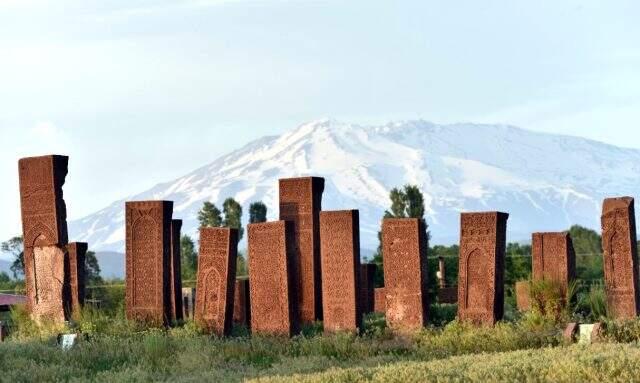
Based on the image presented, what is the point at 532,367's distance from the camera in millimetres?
14852

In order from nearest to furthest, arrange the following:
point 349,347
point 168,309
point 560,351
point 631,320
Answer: point 560,351 → point 349,347 → point 631,320 → point 168,309

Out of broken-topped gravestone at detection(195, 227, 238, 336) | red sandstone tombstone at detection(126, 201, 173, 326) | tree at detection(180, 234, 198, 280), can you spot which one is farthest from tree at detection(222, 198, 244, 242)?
broken-topped gravestone at detection(195, 227, 238, 336)

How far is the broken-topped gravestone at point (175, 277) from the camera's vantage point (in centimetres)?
2458

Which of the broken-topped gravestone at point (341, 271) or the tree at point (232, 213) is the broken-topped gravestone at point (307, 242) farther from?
the tree at point (232, 213)

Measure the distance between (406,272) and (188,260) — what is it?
3188 cm

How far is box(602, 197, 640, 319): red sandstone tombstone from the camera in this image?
24.6m

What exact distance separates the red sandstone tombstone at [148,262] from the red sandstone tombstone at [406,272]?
4049mm

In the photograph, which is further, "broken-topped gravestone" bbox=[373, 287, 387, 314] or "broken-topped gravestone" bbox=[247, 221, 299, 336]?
"broken-topped gravestone" bbox=[373, 287, 387, 314]

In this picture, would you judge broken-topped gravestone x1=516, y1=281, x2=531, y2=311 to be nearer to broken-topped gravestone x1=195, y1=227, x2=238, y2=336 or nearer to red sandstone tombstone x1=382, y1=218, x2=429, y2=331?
red sandstone tombstone x1=382, y1=218, x2=429, y2=331

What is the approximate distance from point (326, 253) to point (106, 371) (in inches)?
211

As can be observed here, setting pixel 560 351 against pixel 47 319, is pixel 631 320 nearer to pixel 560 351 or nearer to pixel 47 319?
pixel 560 351

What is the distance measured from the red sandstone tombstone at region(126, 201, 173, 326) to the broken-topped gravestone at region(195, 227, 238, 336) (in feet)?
4.42

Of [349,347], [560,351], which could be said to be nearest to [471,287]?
[349,347]

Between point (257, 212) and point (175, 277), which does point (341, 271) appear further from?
point (257, 212)
